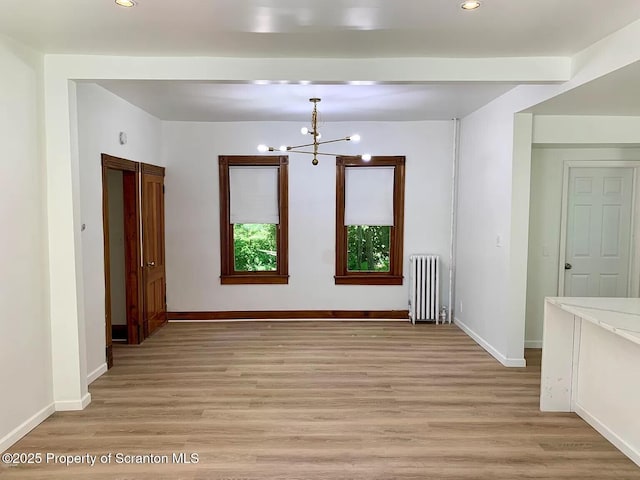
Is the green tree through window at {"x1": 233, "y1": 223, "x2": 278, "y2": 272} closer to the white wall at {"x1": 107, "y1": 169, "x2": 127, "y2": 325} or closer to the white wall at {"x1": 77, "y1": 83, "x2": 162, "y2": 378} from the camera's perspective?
the white wall at {"x1": 107, "y1": 169, "x2": 127, "y2": 325}

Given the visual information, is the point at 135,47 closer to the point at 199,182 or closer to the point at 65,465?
the point at 65,465

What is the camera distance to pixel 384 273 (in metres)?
6.39

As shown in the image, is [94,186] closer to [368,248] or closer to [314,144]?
[314,144]

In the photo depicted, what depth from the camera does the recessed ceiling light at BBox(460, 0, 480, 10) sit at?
7.80 feet

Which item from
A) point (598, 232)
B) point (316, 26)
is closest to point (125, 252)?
point (316, 26)

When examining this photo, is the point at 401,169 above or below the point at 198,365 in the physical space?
above

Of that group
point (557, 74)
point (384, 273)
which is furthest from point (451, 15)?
point (384, 273)

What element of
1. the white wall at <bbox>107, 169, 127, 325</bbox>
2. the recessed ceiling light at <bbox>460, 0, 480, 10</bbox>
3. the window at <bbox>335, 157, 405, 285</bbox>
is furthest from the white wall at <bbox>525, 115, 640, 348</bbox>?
the white wall at <bbox>107, 169, 127, 325</bbox>

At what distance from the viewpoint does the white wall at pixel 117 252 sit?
531 cm

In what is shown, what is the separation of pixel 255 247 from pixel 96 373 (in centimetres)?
273

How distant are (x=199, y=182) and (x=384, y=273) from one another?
282 centimetres

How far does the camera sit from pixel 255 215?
6.33 meters

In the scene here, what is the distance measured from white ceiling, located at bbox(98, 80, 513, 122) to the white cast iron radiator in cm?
189

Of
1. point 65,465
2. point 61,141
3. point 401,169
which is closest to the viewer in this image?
point 65,465
